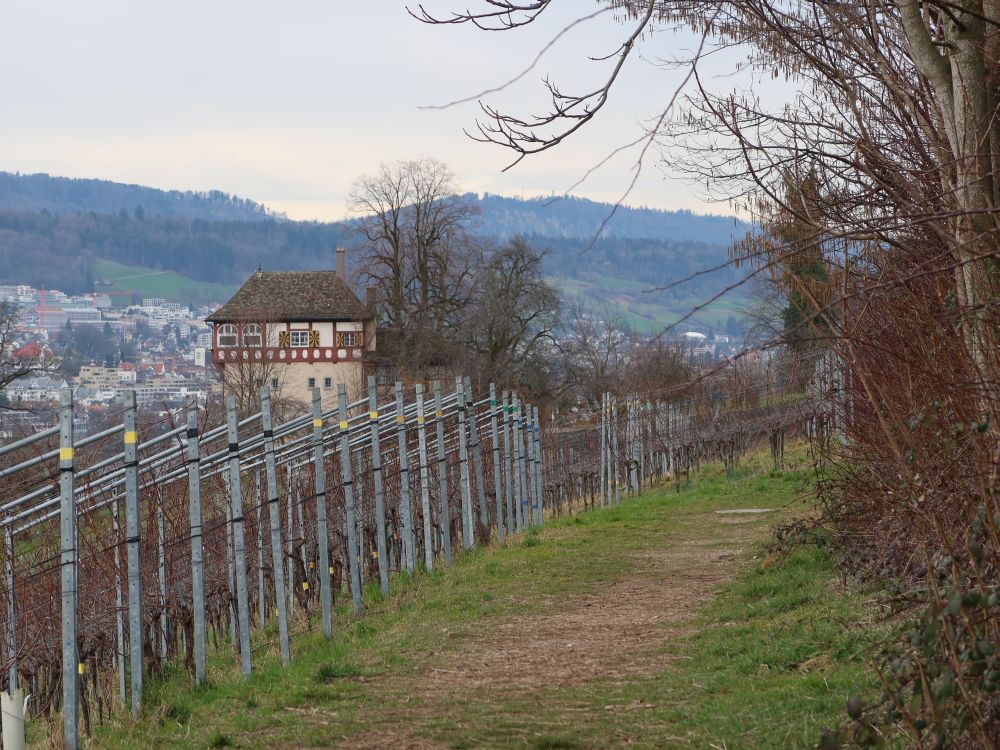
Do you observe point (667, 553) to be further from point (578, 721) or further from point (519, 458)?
point (578, 721)

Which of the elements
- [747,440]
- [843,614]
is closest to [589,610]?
[843,614]

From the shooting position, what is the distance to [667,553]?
15.0 metres

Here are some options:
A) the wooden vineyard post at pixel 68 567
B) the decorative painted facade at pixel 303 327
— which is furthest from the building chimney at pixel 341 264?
the wooden vineyard post at pixel 68 567

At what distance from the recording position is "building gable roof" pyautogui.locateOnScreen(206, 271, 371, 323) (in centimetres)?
6981

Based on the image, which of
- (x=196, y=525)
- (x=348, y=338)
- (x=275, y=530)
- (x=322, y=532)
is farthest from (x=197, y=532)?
(x=348, y=338)

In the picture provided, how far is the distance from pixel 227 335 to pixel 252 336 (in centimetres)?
420

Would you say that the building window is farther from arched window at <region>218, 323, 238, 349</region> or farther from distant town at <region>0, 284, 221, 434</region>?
distant town at <region>0, 284, 221, 434</region>

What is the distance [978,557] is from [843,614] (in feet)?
14.3

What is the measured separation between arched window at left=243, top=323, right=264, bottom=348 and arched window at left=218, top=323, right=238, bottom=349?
36.5 inches

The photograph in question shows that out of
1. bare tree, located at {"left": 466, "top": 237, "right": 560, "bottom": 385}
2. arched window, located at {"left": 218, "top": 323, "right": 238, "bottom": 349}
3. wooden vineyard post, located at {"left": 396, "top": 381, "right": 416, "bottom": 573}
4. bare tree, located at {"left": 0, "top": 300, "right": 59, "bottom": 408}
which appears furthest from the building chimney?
wooden vineyard post, located at {"left": 396, "top": 381, "right": 416, "bottom": 573}

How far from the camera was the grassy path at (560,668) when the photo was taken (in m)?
6.51

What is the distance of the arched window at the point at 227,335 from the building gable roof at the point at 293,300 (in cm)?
41

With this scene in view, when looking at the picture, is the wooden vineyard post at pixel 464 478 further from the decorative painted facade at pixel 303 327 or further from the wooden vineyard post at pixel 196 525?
the decorative painted facade at pixel 303 327

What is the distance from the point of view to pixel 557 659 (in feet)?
28.9
